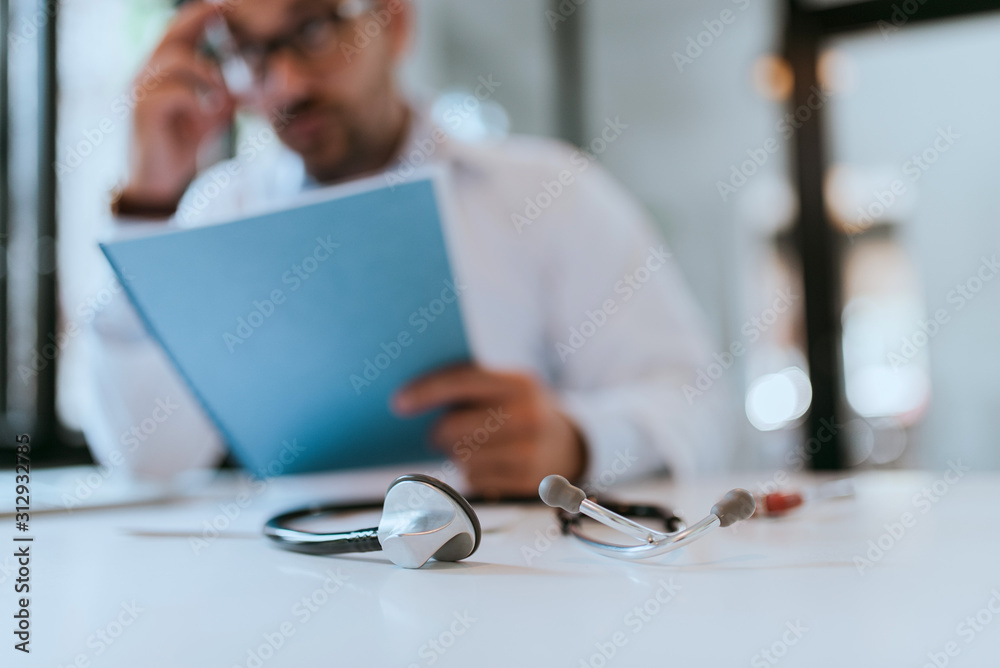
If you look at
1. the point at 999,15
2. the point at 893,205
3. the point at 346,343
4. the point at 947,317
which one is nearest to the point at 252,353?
the point at 346,343

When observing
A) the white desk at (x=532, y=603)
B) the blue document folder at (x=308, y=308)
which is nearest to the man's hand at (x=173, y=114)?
the blue document folder at (x=308, y=308)

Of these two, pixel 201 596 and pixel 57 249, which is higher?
pixel 57 249

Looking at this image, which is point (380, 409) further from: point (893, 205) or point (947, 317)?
point (893, 205)

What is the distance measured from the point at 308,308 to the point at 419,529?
325mm

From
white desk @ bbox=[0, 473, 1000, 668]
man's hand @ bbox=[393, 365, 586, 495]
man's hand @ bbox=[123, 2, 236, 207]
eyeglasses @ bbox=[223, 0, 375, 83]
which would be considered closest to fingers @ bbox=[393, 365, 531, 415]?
man's hand @ bbox=[393, 365, 586, 495]

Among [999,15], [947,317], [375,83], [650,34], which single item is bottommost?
[947,317]

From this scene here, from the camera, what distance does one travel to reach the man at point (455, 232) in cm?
101

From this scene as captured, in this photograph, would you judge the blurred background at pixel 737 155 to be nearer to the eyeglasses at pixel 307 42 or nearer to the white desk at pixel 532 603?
the eyeglasses at pixel 307 42

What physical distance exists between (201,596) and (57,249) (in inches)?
66.4

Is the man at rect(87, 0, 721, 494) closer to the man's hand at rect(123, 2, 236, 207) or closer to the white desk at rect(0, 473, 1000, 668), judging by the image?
the man's hand at rect(123, 2, 236, 207)

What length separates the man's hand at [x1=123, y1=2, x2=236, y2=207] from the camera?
1056 mm

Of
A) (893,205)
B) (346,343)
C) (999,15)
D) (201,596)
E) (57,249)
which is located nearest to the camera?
(201,596)

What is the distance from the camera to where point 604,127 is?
11.4ft

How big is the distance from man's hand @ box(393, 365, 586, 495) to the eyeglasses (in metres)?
0.71
